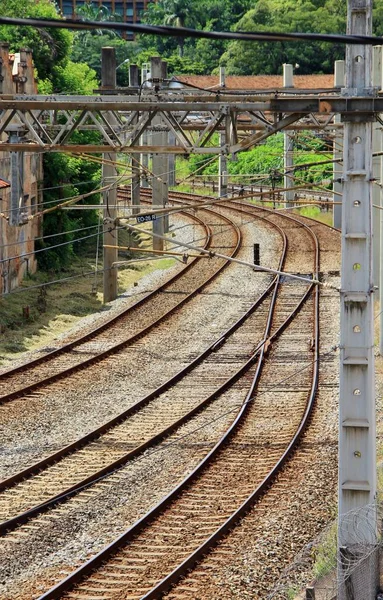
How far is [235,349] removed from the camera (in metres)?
24.8

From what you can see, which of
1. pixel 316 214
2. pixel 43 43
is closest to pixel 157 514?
pixel 43 43

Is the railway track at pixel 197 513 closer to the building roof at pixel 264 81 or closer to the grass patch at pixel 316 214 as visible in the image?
the grass patch at pixel 316 214

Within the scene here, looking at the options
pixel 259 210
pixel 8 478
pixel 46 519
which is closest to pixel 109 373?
pixel 8 478

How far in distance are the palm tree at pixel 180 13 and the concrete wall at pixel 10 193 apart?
7929cm

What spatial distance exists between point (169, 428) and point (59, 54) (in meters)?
26.8

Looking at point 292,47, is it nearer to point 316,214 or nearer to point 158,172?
point 316,214

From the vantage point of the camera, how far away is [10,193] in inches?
1140

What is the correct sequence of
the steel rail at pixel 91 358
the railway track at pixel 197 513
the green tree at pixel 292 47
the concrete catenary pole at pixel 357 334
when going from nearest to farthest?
the concrete catenary pole at pixel 357 334 < the railway track at pixel 197 513 < the steel rail at pixel 91 358 < the green tree at pixel 292 47

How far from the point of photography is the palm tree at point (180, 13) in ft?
373

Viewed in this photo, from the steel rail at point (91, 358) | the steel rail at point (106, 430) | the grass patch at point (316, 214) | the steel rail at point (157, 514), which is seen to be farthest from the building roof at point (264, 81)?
the steel rail at point (157, 514)

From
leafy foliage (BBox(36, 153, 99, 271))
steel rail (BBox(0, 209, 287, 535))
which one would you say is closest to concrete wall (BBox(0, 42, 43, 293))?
leafy foliage (BBox(36, 153, 99, 271))

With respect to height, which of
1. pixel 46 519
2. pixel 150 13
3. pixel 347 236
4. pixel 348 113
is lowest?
pixel 46 519

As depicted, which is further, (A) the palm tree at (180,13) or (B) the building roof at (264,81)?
(A) the palm tree at (180,13)

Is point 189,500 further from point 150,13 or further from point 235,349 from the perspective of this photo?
point 150,13
